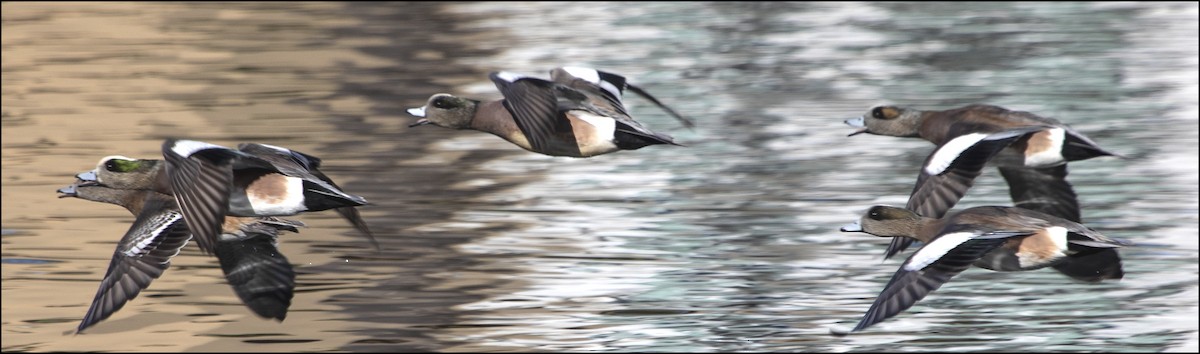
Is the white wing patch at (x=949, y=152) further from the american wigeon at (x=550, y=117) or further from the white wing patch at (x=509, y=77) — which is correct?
the white wing patch at (x=509, y=77)

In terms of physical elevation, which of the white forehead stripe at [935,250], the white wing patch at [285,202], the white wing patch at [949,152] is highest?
the white wing patch at [949,152]

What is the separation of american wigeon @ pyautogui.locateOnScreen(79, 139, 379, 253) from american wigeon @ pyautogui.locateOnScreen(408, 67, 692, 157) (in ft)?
3.07

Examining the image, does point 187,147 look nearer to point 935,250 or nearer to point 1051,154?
point 935,250

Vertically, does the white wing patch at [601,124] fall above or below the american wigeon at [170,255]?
above

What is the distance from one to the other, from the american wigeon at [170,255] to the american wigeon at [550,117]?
138cm

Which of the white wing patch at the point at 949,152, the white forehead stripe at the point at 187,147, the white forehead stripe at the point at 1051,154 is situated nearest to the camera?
the white forehead stripe at the point at 187,147

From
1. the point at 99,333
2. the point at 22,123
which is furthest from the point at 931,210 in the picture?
Result: the point at 22,123

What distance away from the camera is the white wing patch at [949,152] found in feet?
34.0

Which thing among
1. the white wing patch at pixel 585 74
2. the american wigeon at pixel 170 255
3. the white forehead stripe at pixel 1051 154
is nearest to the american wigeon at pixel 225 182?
the american wigeon at pixel 170 255

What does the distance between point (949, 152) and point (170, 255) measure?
4275 mm

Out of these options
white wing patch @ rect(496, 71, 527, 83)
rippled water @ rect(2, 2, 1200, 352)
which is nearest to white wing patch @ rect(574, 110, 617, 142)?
white wing patch @ rect(496, 71, 527, 83)

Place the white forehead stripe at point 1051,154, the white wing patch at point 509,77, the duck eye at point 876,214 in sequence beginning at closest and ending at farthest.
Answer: the duck eye at point 876,214 < the white wing patch at point 509,77 < the white forehead stripe at point 1051,154

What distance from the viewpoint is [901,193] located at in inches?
685

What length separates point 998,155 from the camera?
39.4 ft
